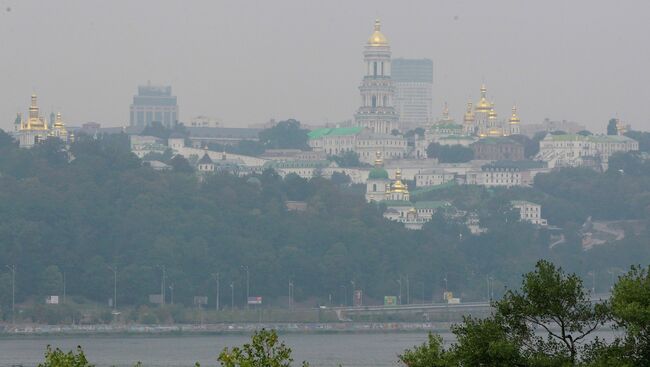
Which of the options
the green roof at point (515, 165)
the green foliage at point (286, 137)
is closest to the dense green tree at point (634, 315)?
the green roof at point (515, 165)

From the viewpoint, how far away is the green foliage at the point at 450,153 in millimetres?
173000

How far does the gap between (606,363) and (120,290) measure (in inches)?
3018

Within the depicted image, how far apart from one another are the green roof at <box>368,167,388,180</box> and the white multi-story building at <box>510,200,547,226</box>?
13.6m

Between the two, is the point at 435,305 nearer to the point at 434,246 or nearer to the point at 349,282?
the point at 349,282

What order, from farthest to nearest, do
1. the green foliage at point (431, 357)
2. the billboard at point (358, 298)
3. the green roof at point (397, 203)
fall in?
the green roof at point (397, 203)
the billboard at point (358, 298)
the green foliage at point (431, 357)

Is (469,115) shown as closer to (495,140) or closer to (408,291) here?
(495,140)

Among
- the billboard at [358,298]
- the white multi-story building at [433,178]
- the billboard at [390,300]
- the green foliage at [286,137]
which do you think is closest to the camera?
the billboard at [358,298]

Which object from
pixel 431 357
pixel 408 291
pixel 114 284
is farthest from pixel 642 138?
pixel 431 357

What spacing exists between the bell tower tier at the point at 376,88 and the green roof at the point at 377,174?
85.5ft

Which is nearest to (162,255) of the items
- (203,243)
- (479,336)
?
(203,243)

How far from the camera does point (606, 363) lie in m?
28.5

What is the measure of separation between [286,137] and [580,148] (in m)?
21.4

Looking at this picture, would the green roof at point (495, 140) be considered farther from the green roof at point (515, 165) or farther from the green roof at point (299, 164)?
the green roof at point (299, 164)

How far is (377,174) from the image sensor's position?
157375 millimetres
